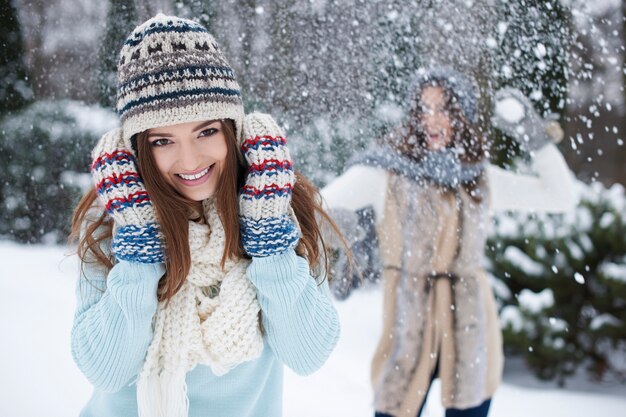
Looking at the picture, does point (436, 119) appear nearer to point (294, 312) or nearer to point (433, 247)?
point (433, 247)

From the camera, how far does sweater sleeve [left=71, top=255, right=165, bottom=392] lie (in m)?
0.88

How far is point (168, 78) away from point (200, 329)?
41 cm

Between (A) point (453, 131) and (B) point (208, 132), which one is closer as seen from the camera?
Answer: (B) point (208, 132)

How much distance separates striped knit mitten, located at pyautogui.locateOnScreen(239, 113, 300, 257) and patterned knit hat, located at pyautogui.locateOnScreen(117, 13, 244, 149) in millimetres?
80

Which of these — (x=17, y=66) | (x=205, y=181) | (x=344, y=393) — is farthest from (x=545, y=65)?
(x=17, y=66)

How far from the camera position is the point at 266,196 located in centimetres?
94

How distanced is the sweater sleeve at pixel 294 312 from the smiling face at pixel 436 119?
98 cm

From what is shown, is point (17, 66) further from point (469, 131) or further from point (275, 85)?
point (469, 131)

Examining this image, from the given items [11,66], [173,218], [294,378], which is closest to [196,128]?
[173,218]

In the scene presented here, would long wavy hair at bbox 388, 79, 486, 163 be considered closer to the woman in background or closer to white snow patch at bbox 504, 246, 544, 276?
the woman in background

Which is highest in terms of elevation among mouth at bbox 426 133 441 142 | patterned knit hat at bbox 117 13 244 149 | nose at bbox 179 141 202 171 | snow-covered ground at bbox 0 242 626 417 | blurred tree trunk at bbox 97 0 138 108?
blurred tree trunk at bbox 97 0 138 108

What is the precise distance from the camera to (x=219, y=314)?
953 mm

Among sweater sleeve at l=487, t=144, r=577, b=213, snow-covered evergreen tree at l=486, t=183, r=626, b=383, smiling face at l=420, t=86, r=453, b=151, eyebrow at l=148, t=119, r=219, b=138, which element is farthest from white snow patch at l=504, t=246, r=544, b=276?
eyebrow at l=148, t=119, r=219, b=138

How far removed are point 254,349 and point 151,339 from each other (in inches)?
6.8
